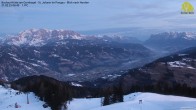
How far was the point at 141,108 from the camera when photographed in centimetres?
6750

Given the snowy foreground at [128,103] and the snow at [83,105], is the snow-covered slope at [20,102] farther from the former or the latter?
the snow at [83,105]

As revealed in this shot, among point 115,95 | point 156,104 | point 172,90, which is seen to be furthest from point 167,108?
point 172,90

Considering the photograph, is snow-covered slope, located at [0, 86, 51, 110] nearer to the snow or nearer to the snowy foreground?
the snowy foreground

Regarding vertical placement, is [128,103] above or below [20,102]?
above

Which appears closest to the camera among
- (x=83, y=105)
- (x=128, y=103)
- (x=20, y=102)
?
(x=128, y=103)

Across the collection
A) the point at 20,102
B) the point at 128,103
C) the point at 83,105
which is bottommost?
the point at 83,105

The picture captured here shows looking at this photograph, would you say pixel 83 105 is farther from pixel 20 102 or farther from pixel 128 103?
pixel 128 103

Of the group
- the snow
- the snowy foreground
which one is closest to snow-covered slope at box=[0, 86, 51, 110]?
the snowy foreground

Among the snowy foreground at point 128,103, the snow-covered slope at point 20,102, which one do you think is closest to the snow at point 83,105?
the snowy foreground at point 128,103

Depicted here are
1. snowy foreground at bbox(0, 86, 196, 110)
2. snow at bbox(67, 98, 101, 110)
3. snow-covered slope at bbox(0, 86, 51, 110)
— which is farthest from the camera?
snow at bbox(67, 98, 101, 110)

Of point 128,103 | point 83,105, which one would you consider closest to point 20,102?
point 83,105

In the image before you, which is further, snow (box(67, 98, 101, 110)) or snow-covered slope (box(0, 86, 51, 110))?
snow (box(67, 98, 101, 110))

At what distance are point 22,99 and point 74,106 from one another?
54.8 ft

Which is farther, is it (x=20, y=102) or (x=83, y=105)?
(x=83, y=105)
